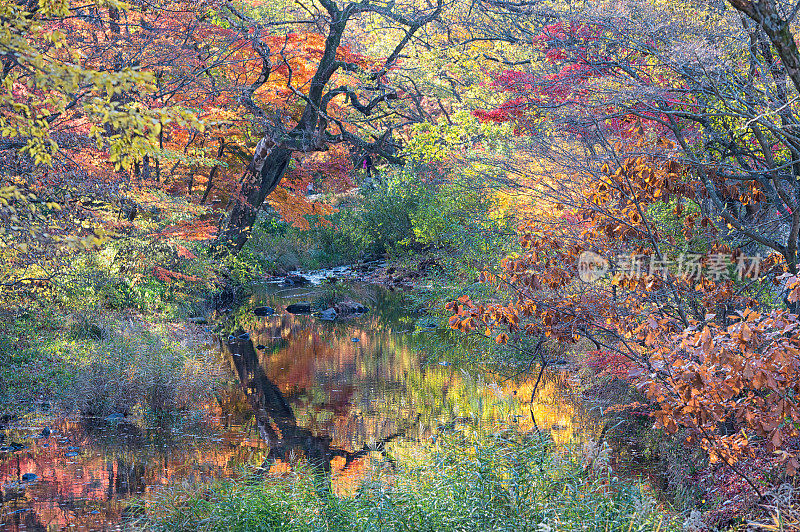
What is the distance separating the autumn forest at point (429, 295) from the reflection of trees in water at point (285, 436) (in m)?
0.06

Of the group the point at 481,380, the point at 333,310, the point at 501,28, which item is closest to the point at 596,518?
the point at 481,380

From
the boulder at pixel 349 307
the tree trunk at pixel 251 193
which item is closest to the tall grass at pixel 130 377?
the tree trunk at pixel 251 193

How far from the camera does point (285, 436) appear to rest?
32.6 ft

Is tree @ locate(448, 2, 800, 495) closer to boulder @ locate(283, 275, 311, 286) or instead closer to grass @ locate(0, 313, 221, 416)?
grass @ locate(0, 313, 221, 416)

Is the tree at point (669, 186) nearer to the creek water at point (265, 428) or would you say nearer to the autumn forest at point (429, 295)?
the autumn forest at point (429, 295)

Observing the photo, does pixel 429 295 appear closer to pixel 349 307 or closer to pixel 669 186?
pixel 349 307

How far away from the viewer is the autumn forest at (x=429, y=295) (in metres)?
5.80

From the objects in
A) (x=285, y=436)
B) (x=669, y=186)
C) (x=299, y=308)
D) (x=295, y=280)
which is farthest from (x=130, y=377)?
(x=295, y=280)

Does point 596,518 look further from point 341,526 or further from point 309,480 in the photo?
point 309,480

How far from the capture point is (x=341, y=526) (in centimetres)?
607

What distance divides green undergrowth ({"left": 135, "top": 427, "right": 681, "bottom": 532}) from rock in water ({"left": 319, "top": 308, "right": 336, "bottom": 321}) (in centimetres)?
1288

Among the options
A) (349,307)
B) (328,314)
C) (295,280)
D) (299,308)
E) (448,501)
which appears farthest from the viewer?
(295,280)

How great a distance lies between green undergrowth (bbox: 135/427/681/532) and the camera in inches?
226

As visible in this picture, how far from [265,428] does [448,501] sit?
484 cm
